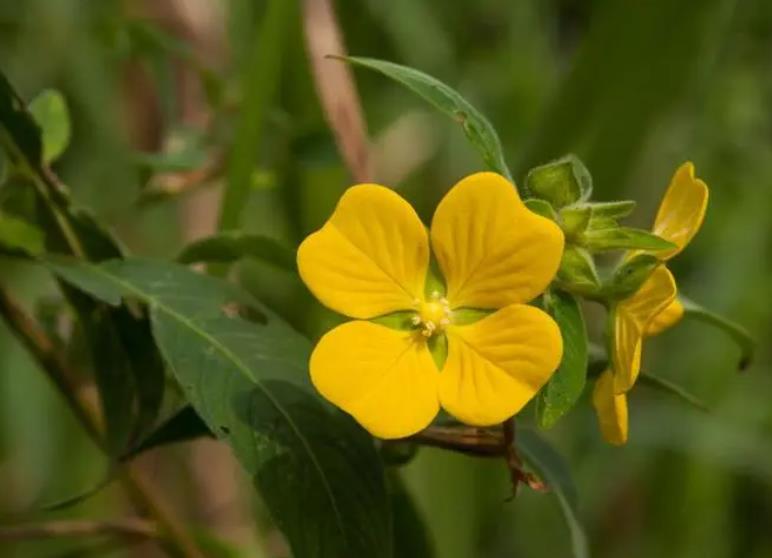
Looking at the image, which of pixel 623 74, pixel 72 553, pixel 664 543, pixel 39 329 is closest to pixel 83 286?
pixel 39 329

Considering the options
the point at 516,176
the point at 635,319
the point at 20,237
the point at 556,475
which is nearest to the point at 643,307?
the point at 635,319

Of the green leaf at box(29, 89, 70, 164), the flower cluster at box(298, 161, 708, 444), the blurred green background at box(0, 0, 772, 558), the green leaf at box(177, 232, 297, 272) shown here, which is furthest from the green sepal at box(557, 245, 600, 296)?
the blurred green background at box(0, 0, 772, 558)

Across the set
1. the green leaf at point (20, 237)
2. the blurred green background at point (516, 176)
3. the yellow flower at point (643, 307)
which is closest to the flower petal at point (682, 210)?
the yellow flower at point (643, 307)

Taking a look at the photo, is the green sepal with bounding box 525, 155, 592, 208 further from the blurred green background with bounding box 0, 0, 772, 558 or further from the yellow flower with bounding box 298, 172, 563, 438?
the blurred green background with bounding box 0, 0, 772, 558

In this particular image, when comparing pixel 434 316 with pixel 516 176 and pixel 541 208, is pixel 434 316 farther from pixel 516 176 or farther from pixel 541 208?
pixel 516 176

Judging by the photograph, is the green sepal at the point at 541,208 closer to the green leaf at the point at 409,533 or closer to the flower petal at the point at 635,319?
the flower petal at the point at 635,319

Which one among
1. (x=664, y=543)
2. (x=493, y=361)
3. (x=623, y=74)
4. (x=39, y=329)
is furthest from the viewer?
(x=664, y=543)

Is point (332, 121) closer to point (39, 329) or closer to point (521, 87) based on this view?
point (39, 329)
